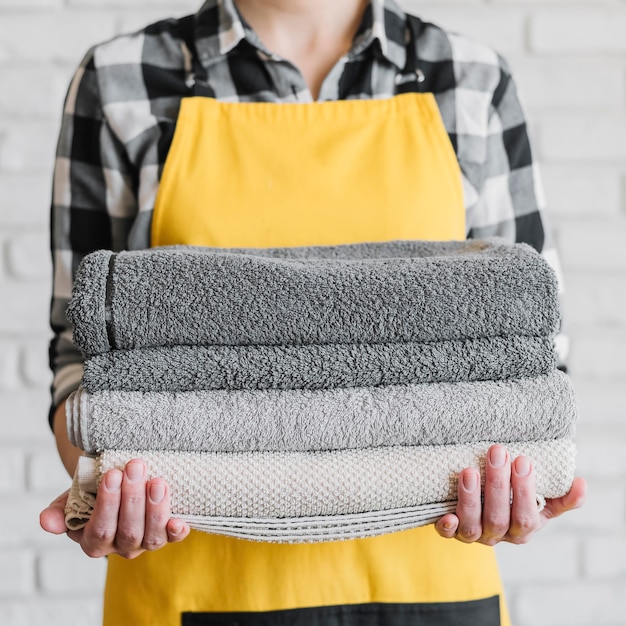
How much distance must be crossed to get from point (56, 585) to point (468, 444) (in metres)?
0.82

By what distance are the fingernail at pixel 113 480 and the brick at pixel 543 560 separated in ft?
2.59

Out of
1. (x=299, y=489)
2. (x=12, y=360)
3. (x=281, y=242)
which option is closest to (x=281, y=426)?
(x=299, y=489)

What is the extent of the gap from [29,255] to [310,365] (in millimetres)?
697

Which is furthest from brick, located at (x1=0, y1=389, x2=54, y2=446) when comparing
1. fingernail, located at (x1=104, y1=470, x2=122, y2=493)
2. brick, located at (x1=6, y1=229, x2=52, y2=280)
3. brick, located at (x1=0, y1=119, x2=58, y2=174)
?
fingernail, located at (x1=104, y1=470, x2=122, y2=493)

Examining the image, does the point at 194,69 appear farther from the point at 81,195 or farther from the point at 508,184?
the point at 508,184

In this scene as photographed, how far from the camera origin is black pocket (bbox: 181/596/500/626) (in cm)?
65

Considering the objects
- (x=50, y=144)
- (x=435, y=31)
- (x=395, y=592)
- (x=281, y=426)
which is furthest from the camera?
(x=50, y=144)

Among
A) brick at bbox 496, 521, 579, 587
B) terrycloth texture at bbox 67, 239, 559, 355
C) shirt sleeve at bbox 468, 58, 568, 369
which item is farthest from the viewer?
brick at bbox 496, 521, 579, 587

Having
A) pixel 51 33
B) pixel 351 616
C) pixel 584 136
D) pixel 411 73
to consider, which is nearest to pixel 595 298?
pixel 584 136

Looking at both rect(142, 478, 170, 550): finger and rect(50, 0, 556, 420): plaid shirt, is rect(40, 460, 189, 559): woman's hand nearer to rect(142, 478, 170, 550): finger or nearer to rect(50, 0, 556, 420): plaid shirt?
rect(142, 478, 170, 550): finger

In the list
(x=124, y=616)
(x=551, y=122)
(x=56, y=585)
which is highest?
(x=551, y=122)

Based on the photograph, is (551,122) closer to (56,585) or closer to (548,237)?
(548,237)

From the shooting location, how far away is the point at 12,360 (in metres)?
1.06

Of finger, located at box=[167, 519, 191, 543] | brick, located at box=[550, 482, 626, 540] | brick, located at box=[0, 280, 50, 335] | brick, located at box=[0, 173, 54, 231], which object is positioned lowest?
brick, located at box=[550, 482, 626, 540]
